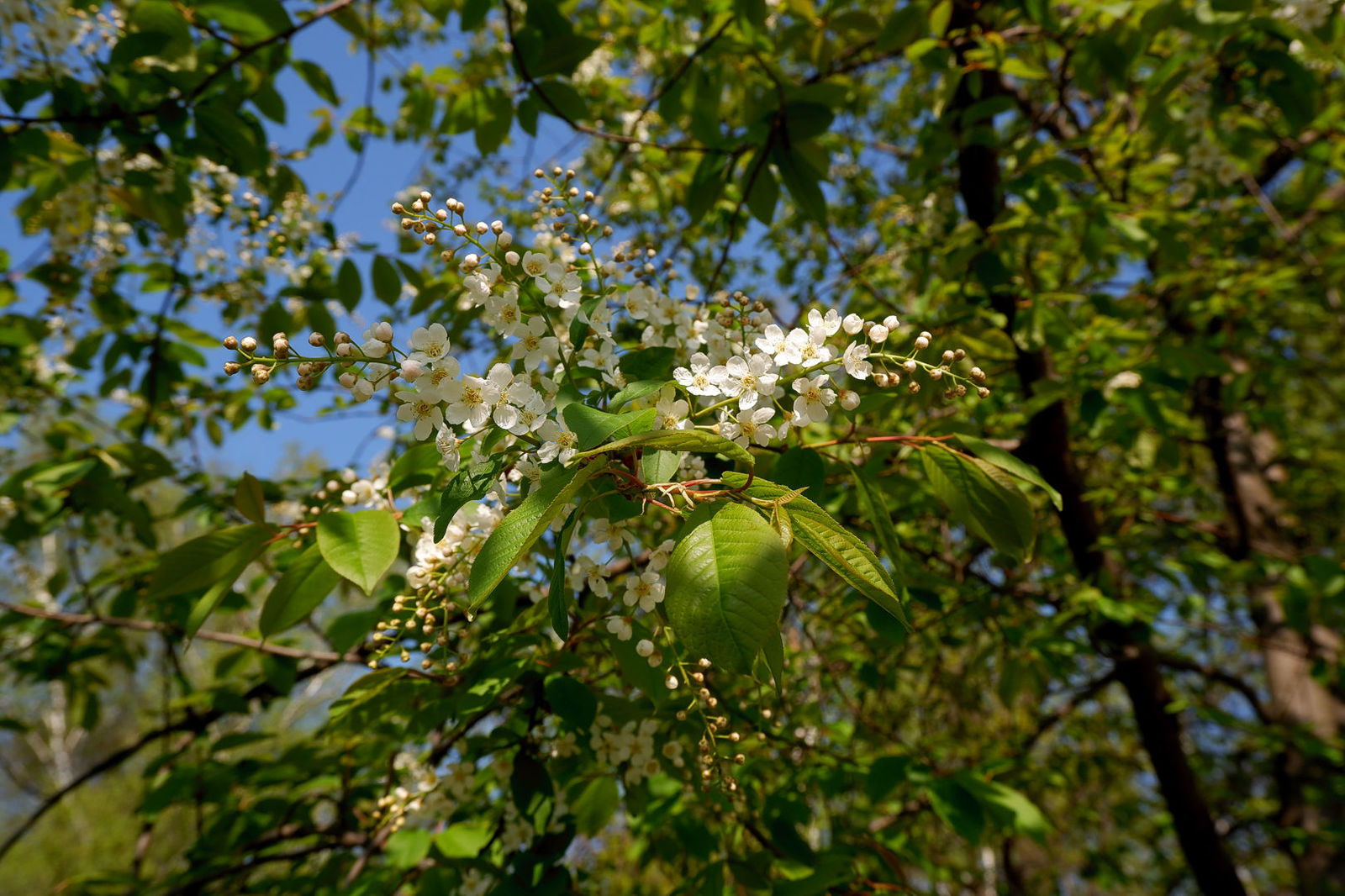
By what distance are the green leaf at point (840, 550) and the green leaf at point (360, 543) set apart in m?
0.62

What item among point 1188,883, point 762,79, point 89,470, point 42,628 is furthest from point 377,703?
point 1188,883

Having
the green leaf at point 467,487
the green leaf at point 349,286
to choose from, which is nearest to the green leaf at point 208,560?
the green leaf at point 467,487

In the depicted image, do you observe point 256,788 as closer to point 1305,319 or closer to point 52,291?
point 52,291

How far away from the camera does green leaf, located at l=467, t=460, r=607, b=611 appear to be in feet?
2.45

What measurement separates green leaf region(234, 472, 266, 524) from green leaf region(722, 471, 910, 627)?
947 mm

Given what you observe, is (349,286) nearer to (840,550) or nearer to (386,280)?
(386,280)

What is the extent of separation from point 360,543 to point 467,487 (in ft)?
0.92

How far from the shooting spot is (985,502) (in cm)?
114

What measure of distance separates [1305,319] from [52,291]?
6.72m

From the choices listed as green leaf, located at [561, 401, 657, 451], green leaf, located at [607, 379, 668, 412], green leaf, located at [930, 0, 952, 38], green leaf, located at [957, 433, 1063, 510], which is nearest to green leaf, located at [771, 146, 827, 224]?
green leaf, located at [930, 0, 952, 38]

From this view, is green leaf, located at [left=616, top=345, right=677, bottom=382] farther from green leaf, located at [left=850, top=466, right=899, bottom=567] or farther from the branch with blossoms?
green leaf, located at [left=850, top=466, right=899, bottom=567]

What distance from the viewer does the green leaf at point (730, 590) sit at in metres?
0.69

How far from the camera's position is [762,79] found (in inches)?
135

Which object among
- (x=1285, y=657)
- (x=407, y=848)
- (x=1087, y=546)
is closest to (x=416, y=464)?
(x=407, y=848)
